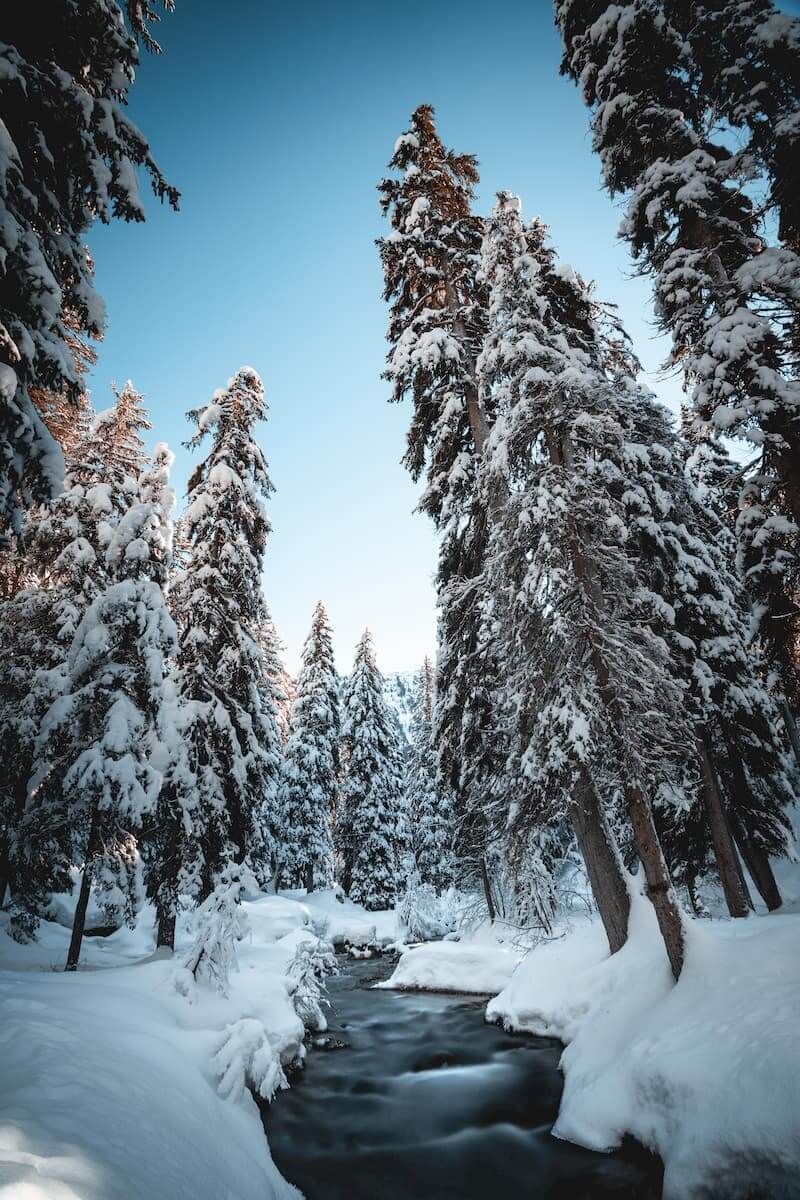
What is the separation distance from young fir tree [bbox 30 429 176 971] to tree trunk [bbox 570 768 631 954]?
28.9 ft

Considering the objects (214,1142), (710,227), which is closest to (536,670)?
(214,1142)

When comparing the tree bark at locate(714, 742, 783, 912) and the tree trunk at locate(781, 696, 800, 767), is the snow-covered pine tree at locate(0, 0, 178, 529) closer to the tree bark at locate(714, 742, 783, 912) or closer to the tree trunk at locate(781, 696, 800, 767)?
the tree bark at locate(714, 742, 783, 912)

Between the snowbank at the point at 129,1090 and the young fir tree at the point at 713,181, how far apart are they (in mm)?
8901

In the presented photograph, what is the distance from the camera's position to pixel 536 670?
9117 millimetres

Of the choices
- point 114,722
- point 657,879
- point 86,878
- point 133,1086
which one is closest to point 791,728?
point 657,879

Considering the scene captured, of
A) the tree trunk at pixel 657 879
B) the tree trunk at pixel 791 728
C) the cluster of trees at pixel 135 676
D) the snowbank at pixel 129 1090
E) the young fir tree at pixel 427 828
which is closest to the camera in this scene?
the snowbank at pixel 129 1090

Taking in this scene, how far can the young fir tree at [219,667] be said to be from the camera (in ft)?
43.1

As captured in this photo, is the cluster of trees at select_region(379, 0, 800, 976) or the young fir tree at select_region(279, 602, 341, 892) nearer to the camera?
the cluster of trees at select_region(379, 0, 800, 976)

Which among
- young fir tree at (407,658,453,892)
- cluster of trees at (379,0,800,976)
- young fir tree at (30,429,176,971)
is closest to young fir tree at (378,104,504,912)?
cluster of trees at (379,0,800,976)

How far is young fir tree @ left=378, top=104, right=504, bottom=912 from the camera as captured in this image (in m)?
12.6

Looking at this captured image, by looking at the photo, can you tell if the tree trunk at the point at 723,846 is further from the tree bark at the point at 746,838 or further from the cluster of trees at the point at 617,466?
the tree bark at the point at 746,838

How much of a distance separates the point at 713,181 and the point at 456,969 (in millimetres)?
19617

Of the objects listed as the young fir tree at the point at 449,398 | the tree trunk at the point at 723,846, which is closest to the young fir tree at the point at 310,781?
the young fir tree at the point at 449,398

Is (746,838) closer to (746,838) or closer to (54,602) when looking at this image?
(746,838)
